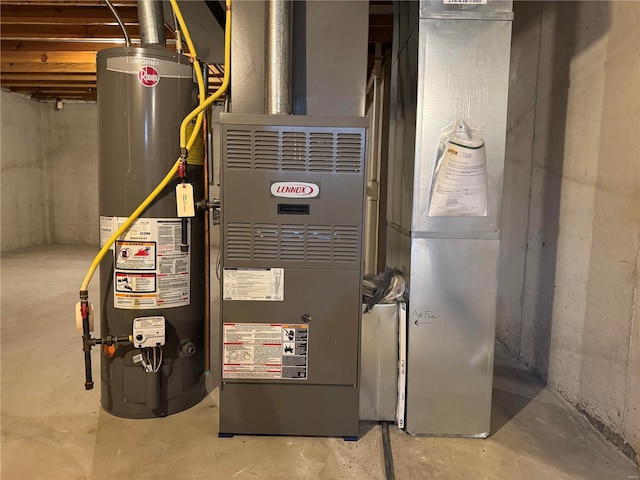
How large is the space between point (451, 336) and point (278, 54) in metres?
1.38

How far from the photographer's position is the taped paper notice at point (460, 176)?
177 centimetres

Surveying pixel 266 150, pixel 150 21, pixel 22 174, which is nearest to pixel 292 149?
pixel 266 150

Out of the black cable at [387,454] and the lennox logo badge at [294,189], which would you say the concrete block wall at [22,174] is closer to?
the lennox logo badge at [294,189]

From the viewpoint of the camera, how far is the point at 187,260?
2.08 meters

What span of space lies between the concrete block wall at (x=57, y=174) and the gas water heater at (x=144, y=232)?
6344mm

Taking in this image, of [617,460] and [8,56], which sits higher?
[8,56]

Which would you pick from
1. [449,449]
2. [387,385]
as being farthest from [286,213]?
[449,449]

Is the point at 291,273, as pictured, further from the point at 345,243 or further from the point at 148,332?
the point at 148,332

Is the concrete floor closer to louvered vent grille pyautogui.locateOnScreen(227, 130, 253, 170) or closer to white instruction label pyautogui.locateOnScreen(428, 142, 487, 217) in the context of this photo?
white instruction label pyautogui.locateOnScreen(428, 142, 487, 217)

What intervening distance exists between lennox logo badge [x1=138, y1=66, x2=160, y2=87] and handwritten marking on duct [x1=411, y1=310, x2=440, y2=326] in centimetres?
150

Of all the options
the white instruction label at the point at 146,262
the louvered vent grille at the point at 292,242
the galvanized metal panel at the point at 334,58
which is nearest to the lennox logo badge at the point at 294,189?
the louvered vent grille at the point at 292,242

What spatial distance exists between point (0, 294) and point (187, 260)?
11.1ft

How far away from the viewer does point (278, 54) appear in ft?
5.97

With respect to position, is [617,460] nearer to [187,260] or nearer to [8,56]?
[187,260]
